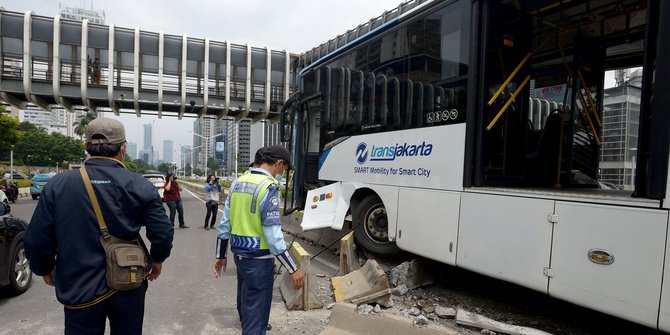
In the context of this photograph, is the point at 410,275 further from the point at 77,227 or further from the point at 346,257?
the point at 77,227

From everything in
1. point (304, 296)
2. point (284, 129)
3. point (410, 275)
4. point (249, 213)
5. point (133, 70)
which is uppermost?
point (133, 70)

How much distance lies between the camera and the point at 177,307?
4.92 metres

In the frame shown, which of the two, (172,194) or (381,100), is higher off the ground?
(381,100)

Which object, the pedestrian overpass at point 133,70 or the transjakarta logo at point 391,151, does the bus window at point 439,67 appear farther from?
the pedestrian overpass at point 133,70

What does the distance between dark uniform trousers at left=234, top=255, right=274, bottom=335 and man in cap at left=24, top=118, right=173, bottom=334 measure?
0.92 meters

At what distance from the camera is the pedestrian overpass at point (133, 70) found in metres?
19.7

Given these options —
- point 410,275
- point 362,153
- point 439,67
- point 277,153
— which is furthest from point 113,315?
point 362,153

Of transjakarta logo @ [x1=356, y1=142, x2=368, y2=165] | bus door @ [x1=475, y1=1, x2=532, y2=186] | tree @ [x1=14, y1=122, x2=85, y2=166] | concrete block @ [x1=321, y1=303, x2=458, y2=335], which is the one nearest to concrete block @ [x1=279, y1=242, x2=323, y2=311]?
concrete block @ [x1=321, y1=303, x2=458, y2=335]

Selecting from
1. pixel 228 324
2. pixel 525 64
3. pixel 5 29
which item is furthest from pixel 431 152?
pixel 5 29

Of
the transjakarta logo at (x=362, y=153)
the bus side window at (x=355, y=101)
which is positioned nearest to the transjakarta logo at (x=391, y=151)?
the transjakarta logo at (x=362, y=153)

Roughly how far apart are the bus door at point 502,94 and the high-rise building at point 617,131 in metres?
1.98

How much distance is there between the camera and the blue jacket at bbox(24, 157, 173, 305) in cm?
229

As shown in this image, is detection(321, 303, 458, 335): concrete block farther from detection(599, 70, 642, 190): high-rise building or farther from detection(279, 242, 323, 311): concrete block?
detection(599, 70, 642, 190): high-rise building

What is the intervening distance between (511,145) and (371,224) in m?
2.44
